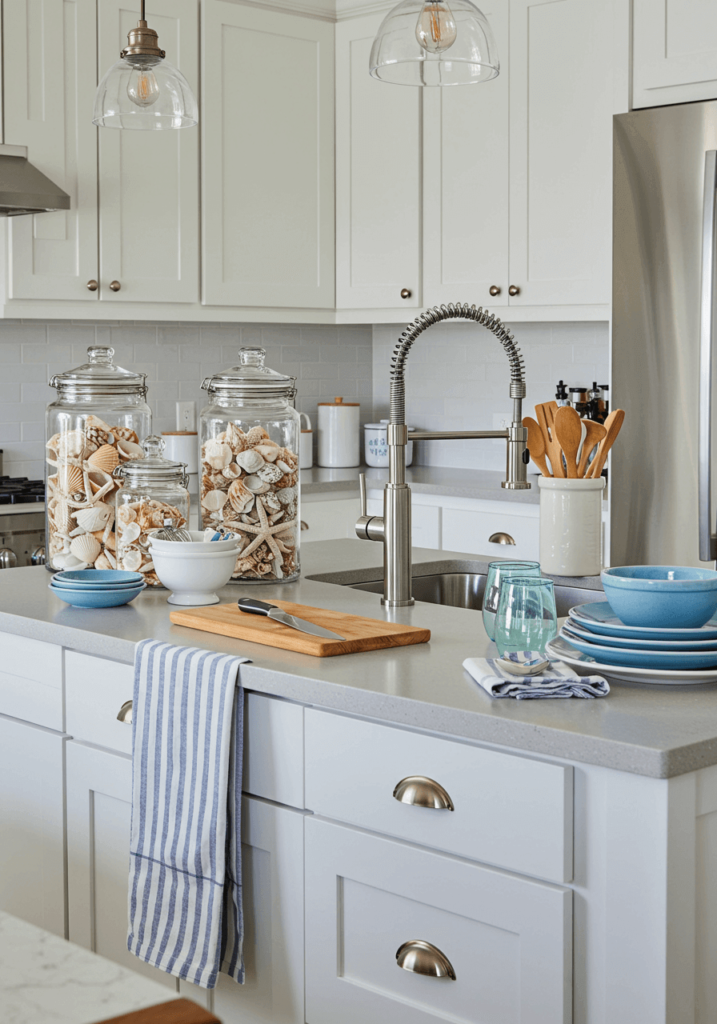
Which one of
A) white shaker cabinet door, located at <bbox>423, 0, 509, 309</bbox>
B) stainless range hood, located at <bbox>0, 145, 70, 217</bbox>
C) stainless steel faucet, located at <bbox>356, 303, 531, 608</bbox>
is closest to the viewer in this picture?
stainless steel faucet, located at <bbox>356, 303, 531, 608</bbox>

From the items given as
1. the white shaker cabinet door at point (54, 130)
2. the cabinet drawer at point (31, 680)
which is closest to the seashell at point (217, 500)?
the cabinet drawer at point (31, 680)

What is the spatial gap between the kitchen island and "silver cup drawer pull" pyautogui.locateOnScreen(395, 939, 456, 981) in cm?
2

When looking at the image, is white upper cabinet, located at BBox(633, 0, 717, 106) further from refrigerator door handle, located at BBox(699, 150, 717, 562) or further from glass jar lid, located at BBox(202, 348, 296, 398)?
glass jar lid, located at BBox(202, 348, 296, 398)

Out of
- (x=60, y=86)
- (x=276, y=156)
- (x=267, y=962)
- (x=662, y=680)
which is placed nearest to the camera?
(x=662, y=680)

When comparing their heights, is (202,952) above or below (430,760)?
below

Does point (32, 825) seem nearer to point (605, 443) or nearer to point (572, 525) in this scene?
point (572, 525)

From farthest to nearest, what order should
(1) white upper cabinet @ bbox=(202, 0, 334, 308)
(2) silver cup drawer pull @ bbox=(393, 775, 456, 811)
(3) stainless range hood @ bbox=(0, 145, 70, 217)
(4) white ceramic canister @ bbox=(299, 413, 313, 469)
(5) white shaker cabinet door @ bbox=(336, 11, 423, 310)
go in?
(4) white ceramic canister @ bbox=(299, 413, 313, 469), (5) white shaker cabinet door @ bbox=(336, 11, 423, 310), (1) white upper cabinet @ bbox=(202, 0, 334, 308), (3) stainless range hood @ bbox=(0, 145, 70, 217), (2) silver cup drawer pull @ bbox=(393, 775, 456, 811)

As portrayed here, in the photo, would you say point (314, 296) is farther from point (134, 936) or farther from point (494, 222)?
point (134, 936)

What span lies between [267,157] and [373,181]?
0.41 metres

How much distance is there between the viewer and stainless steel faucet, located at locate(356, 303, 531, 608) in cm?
201

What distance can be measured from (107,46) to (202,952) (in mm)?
3204

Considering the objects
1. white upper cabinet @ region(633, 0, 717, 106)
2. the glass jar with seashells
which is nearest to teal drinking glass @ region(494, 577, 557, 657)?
the glass jar with seashells

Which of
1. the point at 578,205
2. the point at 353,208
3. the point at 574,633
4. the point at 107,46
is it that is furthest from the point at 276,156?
the point at 574,633

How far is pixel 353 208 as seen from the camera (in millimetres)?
4641
